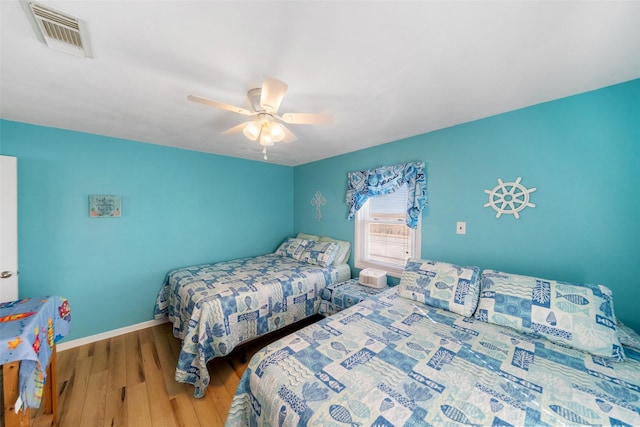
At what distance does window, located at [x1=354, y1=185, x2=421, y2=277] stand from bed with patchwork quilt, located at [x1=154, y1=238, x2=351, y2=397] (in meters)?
0.36

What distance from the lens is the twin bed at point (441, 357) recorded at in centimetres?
91

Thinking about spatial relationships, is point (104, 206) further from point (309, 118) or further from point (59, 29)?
point (309, 118)

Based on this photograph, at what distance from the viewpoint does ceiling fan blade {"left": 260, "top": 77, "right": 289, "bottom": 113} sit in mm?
1202

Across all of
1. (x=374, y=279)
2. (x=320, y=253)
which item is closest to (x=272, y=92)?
(x=374, y=279)

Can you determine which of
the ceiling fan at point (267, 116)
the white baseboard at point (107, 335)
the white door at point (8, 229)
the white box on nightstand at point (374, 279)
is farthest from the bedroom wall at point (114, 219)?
the white box on nightstand at point (374, 279)

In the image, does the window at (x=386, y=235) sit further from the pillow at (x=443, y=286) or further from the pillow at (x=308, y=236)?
the pillow at (x=308, y=236)

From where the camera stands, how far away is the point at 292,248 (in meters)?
3.60

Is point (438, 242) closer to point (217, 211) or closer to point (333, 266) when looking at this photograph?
point (333, 266)

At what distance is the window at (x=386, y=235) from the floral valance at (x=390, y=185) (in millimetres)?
128

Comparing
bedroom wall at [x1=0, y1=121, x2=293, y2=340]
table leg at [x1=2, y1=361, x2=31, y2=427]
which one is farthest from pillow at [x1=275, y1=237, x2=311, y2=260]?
table leg at [x1=2, y1=361, x2=31, y2=427]

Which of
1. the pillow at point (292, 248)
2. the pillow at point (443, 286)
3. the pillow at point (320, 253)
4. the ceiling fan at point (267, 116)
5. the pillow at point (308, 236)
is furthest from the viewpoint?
the pillow at point (308, 236)

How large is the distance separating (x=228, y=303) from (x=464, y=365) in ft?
5.98

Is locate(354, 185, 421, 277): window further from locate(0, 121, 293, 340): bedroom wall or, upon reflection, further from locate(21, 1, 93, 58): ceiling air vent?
locate(21, 1, 93, 58): ceiling air vent

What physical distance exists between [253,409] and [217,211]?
8.80 feet
